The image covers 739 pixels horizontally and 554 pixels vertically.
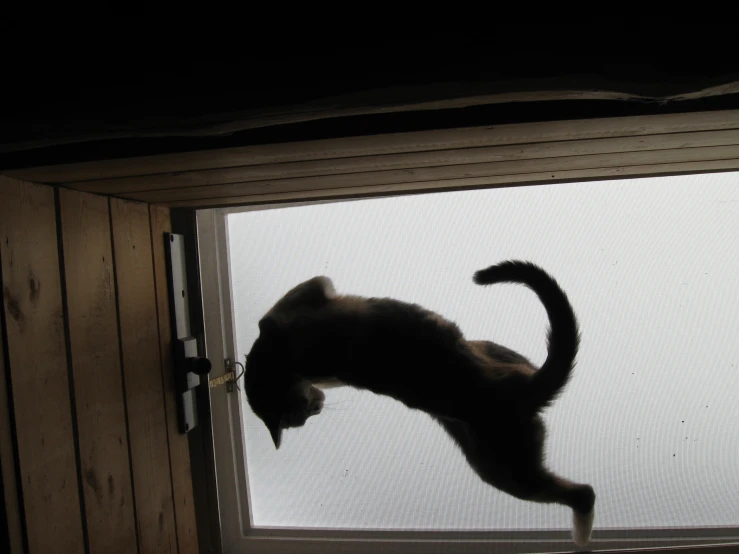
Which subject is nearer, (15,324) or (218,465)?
(15,324)

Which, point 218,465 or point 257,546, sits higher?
point 218,465

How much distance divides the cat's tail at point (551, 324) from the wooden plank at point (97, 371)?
79cm

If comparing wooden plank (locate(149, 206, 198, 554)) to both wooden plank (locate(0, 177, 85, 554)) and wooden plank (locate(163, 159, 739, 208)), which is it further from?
wooden plank (locate(0, 177, 85, 554))

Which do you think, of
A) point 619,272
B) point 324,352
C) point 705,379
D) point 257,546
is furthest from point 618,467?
point 257,546

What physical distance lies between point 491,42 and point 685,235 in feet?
2.97

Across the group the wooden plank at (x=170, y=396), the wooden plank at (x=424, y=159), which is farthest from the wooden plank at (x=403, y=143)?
the wooden plank at (x=170, y=396)

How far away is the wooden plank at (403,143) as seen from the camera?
69 cm

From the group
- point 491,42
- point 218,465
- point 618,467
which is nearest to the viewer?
point 491,42

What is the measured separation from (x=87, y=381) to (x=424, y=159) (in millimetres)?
782

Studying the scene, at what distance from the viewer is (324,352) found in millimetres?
1090

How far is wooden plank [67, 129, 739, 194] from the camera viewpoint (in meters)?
0.82

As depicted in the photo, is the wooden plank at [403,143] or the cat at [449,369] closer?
the wooden plank at [403,143]

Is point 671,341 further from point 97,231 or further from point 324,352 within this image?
point 97,231

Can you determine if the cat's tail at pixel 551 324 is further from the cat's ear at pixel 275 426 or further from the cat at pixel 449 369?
the cat's ear at pixel 275 426
